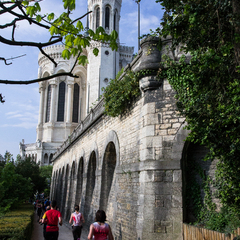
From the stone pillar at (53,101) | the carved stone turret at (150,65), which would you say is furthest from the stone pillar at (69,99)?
the carved stone turret at (150,65)

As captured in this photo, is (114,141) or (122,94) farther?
(114,141)

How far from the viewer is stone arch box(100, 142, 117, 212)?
39.2ft

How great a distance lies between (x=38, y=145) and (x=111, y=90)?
47374mm

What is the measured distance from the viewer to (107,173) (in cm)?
1215

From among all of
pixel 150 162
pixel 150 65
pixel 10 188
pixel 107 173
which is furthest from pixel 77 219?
pixel 10 188

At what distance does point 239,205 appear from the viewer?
21.1 feet

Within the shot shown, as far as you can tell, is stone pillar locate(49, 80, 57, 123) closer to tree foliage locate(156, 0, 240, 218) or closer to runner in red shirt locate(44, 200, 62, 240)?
runner in red shirt locate(44, 200, 62, 240)

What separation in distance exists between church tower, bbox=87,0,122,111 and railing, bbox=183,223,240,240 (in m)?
37.6

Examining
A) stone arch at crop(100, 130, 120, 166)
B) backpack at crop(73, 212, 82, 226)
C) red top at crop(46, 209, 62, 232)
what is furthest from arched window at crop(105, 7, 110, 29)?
red top at crop(46, 209, 62, 232)

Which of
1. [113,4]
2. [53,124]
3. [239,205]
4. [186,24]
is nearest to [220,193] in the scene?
[239,205]

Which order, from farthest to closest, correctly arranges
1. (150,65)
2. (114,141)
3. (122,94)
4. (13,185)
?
(13,185) → (114,141) → (122,94) → (150,65)

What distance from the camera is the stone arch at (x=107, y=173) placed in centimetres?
1195

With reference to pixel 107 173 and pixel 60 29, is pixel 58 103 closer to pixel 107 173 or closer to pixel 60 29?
pixel 107 173

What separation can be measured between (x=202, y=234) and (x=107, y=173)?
6.35 m
